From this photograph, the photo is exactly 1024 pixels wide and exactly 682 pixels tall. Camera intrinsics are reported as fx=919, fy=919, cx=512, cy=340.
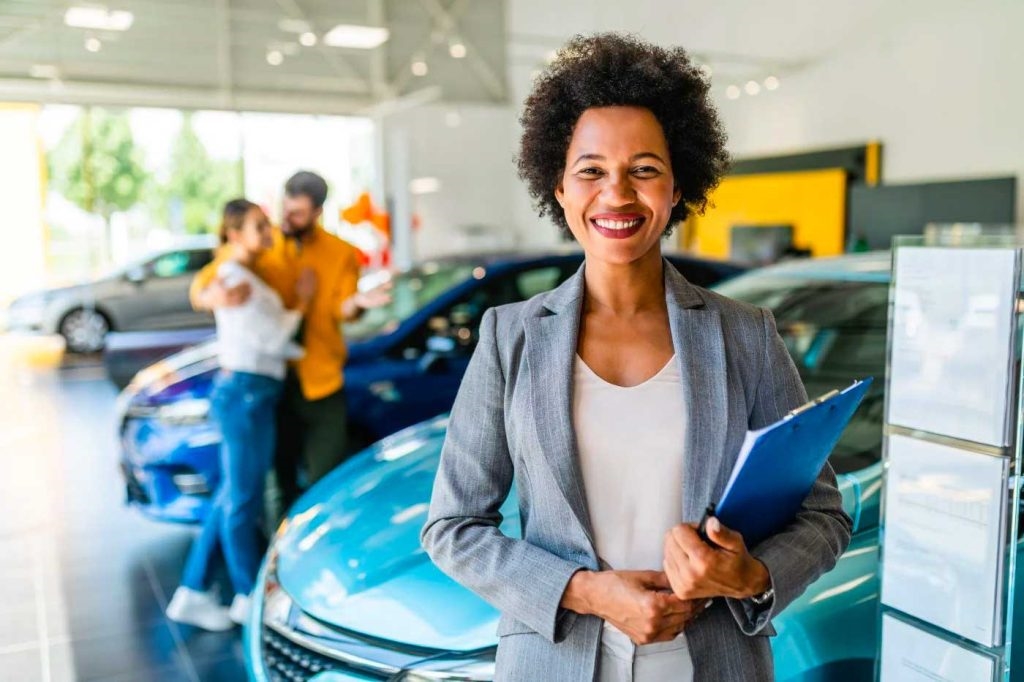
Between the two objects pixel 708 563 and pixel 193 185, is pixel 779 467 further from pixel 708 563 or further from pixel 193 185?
pixel 193 185

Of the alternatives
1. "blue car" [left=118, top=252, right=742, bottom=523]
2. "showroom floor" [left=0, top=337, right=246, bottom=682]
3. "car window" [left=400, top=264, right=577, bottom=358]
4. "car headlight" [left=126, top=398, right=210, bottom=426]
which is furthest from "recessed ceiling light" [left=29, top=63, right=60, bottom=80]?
"car window" [left=400, top=264, right=577, bottom=358]

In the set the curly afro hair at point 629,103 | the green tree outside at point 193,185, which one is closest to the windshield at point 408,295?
the curly afro hair at point 629,103

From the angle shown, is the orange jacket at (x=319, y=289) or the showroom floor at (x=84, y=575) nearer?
the showroom floor at (x=84, y=575)

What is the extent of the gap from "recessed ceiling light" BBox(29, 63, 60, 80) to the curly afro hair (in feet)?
20.9

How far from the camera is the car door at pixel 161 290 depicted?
9.05 metres

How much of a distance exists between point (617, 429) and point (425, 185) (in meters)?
11.7

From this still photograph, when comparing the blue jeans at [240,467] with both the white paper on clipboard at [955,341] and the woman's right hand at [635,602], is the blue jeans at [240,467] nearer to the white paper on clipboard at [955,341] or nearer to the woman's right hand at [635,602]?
the white paper on clipboard at [955,341]

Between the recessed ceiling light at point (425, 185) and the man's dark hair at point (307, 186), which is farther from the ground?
the recessed ceiling light at point (425, 185)

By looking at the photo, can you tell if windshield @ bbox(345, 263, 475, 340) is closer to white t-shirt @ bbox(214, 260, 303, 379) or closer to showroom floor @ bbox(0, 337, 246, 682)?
white t-shirt @ bbox(214, 260, 303, 379)

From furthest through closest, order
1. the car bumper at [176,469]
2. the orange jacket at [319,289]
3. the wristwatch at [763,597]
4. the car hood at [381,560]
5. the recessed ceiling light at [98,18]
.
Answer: the recessed ceiling light at [98,18] → the car bumper at [176,469] → the orange jacket at [319,289] → the car hood at [381,560] → the wristwatch at [763,597]

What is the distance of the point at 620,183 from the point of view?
120cm

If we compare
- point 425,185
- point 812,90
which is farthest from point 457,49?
point 812,90

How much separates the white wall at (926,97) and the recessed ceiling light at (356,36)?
6.36m

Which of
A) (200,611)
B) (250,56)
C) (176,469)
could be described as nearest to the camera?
(200,611)
